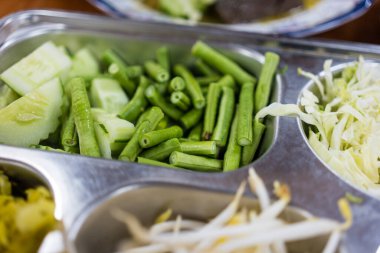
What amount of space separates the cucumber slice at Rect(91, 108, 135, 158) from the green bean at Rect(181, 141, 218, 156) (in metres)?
0.21

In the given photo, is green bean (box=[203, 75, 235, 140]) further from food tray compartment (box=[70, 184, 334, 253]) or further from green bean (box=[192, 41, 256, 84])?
food tray compartment (box=[70, 184, 334, 253])

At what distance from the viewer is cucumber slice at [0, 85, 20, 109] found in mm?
1661

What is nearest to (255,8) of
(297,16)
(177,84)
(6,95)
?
(297,16)

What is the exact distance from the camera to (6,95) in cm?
168

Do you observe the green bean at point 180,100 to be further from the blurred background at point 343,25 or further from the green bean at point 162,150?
the blurred background at point 343,25

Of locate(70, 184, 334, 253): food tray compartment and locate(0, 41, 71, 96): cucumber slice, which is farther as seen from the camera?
locate(0, 41, 71, 96): cucumber slice

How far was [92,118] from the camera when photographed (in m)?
1.60

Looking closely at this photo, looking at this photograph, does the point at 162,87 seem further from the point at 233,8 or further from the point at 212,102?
the point at 233,8

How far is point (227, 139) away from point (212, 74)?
40 centimetres

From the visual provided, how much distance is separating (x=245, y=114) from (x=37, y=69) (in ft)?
2.77

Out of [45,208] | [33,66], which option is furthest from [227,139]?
[33,66]

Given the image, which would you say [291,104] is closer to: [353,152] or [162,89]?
[353,152]

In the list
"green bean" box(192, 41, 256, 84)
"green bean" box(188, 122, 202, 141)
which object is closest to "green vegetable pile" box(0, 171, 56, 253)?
"green bean" box(188, 122, 202, 141)

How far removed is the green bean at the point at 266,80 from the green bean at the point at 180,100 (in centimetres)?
28
